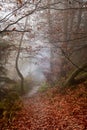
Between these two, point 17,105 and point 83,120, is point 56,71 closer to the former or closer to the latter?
point 17,105

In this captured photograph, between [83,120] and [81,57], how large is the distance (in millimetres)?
12652

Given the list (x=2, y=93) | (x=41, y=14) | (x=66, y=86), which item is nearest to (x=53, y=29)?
(x=41, y=14)

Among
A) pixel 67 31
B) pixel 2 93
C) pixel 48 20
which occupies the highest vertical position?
pixel 48 20

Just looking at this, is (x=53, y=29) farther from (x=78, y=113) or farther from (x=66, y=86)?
(x=78, y=113)

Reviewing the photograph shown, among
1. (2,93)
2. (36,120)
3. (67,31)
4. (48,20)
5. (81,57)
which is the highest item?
(48,20)

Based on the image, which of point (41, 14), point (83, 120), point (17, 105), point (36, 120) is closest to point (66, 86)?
point (17, 105)

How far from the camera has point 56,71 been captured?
24.3m

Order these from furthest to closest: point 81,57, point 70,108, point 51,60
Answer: point 51,60
point 81,57
point 70,108

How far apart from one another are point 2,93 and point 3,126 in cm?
332

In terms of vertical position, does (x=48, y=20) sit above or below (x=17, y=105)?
above

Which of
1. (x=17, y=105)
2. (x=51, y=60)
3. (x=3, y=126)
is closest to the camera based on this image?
(x=3, y=126)

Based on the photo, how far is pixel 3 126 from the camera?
10078mm

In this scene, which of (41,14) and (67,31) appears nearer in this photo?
(67,31)

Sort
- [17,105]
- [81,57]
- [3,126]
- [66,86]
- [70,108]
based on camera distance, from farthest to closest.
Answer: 1. [81,57]
2. [66,86]
3. [17,105]
4. [70,108]
5. [3,126]
